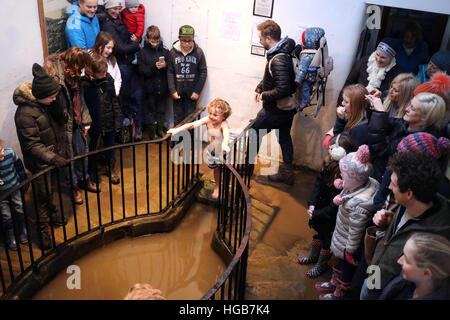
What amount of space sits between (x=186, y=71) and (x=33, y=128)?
8.62 feet

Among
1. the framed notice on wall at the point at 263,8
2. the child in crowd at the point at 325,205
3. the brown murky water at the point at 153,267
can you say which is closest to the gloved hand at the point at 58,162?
the brown murky water at the point at 153,267

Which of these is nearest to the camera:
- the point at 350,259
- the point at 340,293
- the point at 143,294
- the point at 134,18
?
the point at 143,294

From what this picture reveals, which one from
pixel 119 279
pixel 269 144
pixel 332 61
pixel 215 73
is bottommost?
pixel 119 279

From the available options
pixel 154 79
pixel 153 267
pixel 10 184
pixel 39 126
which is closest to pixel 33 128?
pixel 39 126

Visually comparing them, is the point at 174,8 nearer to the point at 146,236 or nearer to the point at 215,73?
the point at 215,73

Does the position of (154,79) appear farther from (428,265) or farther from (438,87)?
(428,265)

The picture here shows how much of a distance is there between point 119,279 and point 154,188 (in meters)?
1.50

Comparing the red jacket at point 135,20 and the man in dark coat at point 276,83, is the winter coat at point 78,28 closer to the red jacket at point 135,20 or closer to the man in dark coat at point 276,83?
the red jacket at point 135,20

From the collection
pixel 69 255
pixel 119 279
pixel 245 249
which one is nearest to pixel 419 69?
pixel 245 249

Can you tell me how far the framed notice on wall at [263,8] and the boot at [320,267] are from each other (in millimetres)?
3098

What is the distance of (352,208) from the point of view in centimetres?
342

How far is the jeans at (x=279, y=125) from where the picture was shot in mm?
5355

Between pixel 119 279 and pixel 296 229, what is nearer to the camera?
pixel 119 279
